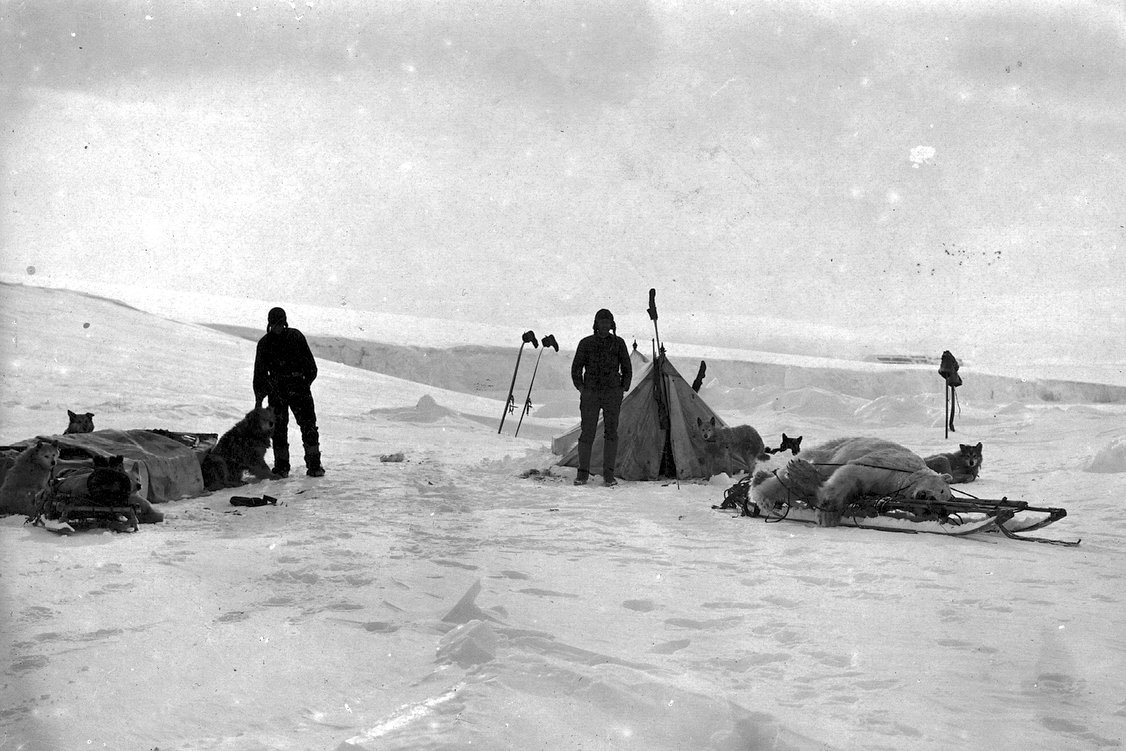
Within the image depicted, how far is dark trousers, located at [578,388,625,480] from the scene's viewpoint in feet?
27.7

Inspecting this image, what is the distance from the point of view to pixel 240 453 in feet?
24.6

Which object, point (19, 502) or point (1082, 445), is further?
point (1082, 445)

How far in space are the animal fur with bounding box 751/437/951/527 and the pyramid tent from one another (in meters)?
2.71

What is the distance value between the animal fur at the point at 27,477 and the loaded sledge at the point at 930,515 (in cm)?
479

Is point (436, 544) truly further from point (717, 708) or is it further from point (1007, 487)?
point (1007, 487)

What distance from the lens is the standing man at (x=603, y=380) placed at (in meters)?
8.41

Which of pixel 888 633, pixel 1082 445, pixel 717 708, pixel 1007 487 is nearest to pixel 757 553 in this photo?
pixel 888 633

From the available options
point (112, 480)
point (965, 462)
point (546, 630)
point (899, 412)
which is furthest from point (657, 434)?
point (899, 412)

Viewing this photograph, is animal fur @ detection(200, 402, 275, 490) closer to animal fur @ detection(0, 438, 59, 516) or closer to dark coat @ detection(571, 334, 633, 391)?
animal fur @ detection(0, 438, 59, 516)

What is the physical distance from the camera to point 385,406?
17938 mm

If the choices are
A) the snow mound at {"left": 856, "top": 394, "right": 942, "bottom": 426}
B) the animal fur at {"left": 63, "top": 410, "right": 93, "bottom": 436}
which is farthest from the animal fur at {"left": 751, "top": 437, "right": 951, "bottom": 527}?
the snow mound at {"left": 856, "top": 394, "right": 942, "bottom": 426}

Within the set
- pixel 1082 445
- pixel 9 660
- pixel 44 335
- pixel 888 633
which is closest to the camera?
pixel 9 660

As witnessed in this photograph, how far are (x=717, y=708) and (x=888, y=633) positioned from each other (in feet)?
4.02

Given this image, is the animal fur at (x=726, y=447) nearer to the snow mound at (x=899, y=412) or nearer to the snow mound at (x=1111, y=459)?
the snow mound at (x=1111, y=459)
